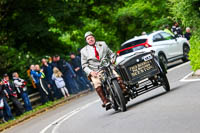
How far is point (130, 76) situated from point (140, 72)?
32 centimetres

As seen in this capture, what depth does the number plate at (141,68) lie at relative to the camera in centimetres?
1303

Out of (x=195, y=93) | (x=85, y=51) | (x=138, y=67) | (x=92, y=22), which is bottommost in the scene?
(x=195, y=93)

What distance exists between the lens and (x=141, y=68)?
13.2 m

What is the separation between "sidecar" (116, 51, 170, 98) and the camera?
1288 cm

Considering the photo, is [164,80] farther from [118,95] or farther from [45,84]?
[45,84]

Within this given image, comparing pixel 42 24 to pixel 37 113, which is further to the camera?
pixel 42 24

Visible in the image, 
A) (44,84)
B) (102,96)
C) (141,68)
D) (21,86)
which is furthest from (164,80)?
(44,84)

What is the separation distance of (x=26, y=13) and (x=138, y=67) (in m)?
15.5

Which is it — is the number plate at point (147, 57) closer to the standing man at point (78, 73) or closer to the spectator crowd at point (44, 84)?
the spectator crowd at point (44, 84)

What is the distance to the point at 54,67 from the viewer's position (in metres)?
24.4

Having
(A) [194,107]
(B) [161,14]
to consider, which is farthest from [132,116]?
(B) [161,14]

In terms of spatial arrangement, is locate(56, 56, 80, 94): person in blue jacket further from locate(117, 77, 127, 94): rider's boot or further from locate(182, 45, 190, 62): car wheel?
locate(117, 77, 127, 94): rider's boot

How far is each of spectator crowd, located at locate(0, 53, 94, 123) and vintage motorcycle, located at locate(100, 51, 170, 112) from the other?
839cm

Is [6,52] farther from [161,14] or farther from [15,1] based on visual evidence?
[161,14]
